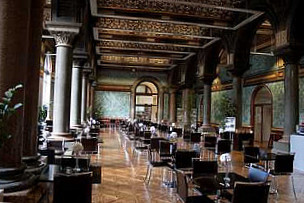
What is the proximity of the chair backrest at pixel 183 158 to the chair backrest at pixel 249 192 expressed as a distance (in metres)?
2.20

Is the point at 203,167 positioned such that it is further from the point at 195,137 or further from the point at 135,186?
the point at 195,137

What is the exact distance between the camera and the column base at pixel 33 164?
3.31m

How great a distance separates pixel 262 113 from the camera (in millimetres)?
15508

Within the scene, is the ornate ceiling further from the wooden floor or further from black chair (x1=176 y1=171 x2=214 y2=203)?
black chair (x1=176 y1=171 x2=214 y2=203)

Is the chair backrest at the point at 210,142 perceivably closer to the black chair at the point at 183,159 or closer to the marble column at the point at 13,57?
the black chair at the point at 183,159

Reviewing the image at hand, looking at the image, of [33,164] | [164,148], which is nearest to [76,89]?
[164,148]

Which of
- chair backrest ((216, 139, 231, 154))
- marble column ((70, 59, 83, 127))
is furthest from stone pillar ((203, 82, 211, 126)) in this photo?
chair backrest ((216, 139, 231, 154))

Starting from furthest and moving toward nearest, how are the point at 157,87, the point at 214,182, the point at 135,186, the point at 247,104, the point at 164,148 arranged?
the point at 157,87, the point at 247,104, the point at 164,148, the point at 135,186, the point at 214,182

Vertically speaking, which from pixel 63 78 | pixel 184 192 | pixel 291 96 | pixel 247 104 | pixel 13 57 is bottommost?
pixel 184 192

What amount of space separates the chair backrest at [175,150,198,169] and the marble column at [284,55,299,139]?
15.2 feet

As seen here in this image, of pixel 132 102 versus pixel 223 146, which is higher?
pixel 132 102

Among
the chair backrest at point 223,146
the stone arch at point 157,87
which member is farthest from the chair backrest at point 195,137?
the stone arch at point 157,87

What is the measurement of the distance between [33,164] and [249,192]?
7.65 ft

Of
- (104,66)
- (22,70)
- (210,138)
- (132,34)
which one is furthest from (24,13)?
(104,66)
